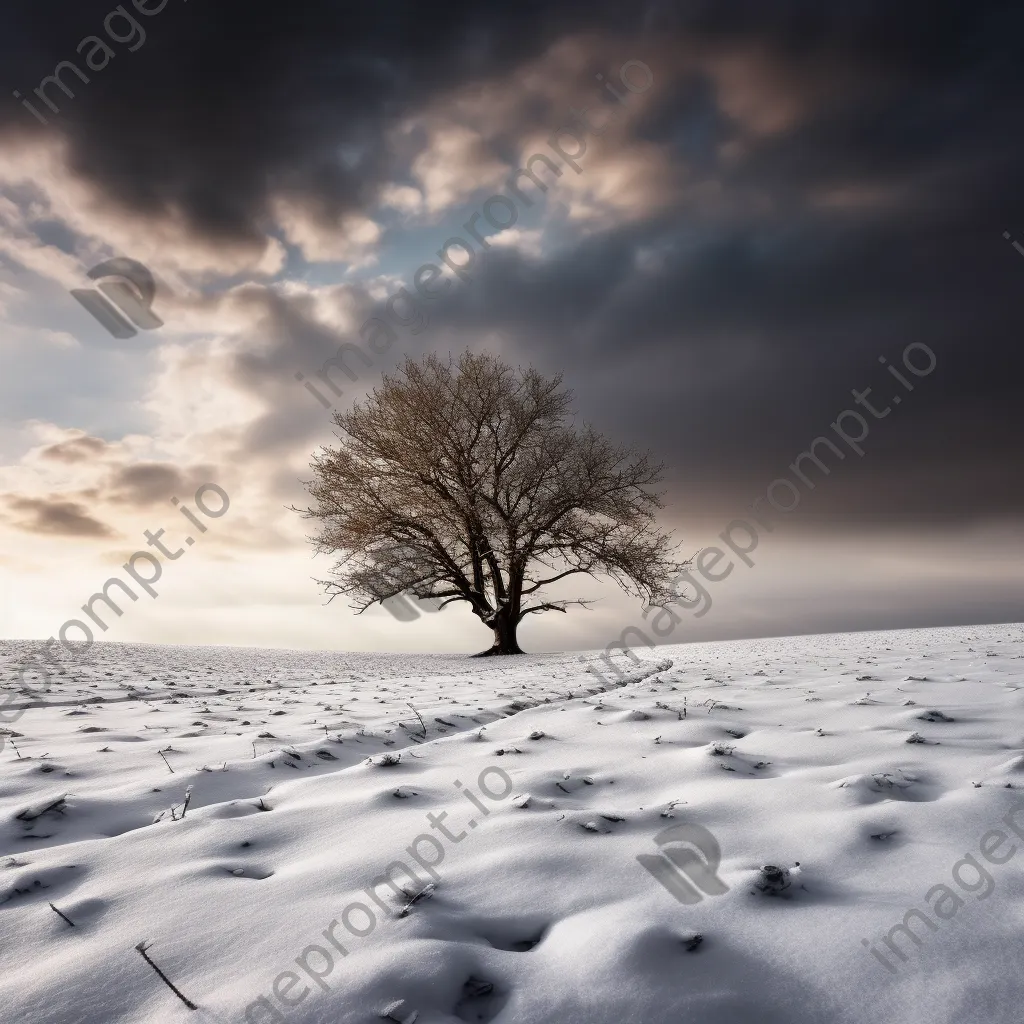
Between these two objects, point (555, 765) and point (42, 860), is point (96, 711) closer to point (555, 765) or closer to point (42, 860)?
point (42, 860)

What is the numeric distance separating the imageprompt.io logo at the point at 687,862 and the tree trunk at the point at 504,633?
16924 millimetres

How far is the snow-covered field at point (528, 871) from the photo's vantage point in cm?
146

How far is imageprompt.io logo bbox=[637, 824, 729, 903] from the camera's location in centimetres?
187

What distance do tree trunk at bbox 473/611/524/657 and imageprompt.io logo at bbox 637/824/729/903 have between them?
55.5 ft

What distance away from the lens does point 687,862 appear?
6.71 feet

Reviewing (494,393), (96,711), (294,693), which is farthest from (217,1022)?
(494,393)

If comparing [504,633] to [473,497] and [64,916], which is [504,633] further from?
[64,916]

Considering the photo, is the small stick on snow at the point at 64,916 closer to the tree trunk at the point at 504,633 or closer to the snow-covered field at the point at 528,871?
the snow-covered field at the point at 528,871

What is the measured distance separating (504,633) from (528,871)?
56.8 feet

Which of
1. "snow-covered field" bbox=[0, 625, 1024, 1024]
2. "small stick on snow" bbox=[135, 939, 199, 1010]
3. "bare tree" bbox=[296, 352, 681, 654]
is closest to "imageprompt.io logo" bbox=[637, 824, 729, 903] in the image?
"snow-covered field" bbox=[0, 625, 1024, 1024]

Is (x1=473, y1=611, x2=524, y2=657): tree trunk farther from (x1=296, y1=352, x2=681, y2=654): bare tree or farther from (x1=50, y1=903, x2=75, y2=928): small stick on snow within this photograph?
(x1=50, y1=903, x2=75, y2=928): small stick on snow

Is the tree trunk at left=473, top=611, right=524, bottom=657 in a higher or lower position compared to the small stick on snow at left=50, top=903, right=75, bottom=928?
higher

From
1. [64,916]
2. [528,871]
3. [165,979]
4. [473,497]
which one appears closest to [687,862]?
[528,871]

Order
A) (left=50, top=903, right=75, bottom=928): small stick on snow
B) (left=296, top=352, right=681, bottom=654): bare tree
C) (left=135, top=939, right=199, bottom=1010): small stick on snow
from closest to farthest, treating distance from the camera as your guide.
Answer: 1. (left=135, top=939, right=199, bottom=1010): small stick on snow
2. (left=50, top=903, right=75, bottom=928): small stick on snow
3. (left=296, top=352, right=681, bottom=654): bare tree
